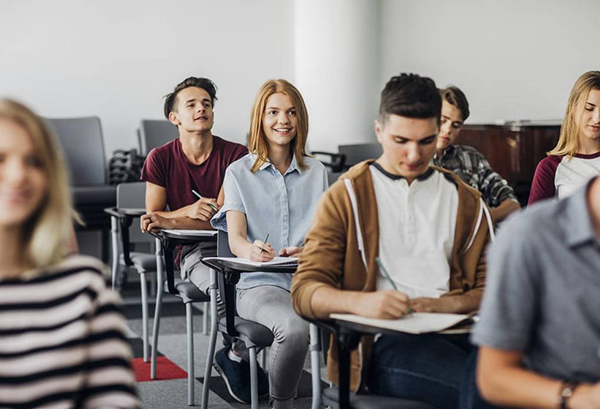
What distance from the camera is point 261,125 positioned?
11.7 ft

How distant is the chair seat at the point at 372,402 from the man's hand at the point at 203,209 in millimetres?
1884

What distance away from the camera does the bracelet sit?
1.48m

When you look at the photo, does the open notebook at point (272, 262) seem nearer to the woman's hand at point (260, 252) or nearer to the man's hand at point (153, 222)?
the woman's hand at point (260, 252)

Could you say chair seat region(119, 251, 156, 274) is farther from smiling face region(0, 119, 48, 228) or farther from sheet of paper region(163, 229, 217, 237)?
smiling face region(0, 119, 48, 228)

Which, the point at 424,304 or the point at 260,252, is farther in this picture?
the point at 260,252

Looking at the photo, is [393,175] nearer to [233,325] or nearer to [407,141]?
[407,141]

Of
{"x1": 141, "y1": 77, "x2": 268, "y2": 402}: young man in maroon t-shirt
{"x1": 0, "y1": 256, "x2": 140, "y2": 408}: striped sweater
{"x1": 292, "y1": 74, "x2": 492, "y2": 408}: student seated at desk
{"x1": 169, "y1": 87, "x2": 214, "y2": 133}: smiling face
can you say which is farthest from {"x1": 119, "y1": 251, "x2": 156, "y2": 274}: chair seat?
{"x1": 0, "y1": 256, "x2": 140, "y2": 408}: striped sweater

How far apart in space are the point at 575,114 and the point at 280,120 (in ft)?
3.86

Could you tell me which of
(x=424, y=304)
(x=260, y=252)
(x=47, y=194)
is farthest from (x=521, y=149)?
(x=47, y=194)

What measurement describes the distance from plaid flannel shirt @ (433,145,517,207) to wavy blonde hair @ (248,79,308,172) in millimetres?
710

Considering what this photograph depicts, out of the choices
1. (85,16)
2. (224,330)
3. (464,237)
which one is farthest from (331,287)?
(85,16)

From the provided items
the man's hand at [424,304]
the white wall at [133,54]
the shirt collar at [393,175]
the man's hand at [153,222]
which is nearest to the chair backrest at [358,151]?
the white wall at [133,54]

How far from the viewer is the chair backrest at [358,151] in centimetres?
743

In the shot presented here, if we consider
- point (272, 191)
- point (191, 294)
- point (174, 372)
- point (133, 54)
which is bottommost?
point (174, 372)
